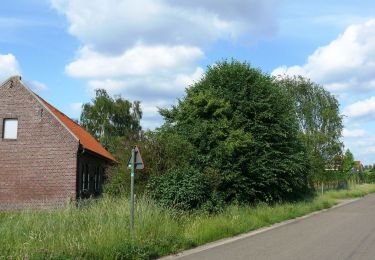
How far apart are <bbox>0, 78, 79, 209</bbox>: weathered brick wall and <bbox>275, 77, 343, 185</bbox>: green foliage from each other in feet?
97.7

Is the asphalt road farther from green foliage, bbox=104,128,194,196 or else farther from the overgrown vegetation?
green foliage, bbox=104,128,194,196

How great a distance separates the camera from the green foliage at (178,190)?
1855cm

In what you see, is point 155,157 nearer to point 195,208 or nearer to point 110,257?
point 195,208

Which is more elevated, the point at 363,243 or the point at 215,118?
the point at 215,118

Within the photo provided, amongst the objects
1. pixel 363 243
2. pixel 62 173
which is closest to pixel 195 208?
pixel 363 243

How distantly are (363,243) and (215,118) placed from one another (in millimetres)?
12841

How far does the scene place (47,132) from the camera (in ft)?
102

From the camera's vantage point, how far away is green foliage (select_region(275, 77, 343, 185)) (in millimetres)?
53347

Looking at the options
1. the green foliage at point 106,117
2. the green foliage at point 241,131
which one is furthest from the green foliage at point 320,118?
the green foliage at point 241,131

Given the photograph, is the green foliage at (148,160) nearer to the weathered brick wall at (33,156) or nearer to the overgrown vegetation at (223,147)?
the overgrown vegetation at (223,147)

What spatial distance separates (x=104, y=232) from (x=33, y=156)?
21058 millimetres

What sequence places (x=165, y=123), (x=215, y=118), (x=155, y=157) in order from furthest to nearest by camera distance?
(x=165, y=123)
(x=215, y=118)
(x=155, y=157)

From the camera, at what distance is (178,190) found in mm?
18781

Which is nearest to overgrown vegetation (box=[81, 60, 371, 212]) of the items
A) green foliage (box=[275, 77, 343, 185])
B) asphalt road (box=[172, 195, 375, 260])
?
asphalt road (box=[172, 195, 375, 260])
